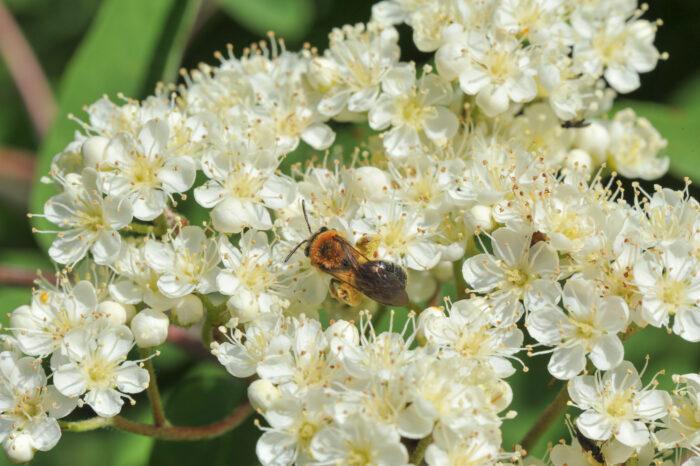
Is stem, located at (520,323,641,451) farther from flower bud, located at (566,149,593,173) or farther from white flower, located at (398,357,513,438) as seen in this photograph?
flower bud, located at (566,149,593,173)

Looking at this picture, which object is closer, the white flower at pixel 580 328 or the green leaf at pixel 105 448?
the white flower at pixel 580 328

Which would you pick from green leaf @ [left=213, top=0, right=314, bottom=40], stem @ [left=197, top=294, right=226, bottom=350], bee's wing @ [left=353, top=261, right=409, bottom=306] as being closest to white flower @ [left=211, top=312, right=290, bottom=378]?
stem @ [left=197, top=294, right=226, bottom=350]

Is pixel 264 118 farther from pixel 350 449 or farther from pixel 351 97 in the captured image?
pixel 350 449

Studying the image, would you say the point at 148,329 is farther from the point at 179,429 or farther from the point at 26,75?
the point at 26,75

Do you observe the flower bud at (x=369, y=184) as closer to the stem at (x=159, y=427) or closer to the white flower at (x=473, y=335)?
the white flower at (x=473, y=335)

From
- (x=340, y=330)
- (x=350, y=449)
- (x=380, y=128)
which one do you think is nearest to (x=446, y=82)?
(x=380, y=128)

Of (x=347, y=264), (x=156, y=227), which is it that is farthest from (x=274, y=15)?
(x=347, y=264)

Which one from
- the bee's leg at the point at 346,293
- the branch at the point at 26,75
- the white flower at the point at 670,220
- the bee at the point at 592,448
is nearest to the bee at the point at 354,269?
the bee's leg at the point at 346,293
